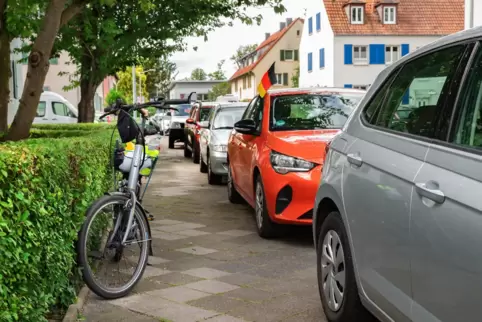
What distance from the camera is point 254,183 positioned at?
8008 millimetres

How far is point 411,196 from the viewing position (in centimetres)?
292

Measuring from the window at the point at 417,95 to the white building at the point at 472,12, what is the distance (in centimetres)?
1637

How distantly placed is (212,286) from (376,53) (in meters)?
45.8

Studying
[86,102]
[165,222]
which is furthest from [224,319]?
[86,102]

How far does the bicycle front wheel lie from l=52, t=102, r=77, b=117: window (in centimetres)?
2349

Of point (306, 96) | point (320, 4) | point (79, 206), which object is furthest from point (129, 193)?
point (320, 4)

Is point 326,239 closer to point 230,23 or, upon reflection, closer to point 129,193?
point 129,193

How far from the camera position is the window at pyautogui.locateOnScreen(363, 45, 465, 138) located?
10.0 ft

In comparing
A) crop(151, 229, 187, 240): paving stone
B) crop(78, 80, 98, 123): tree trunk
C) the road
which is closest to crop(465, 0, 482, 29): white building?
crop(78, 80, 98, 123): tree trunk

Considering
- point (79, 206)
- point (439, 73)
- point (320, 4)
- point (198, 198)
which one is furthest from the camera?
point (320, 4)

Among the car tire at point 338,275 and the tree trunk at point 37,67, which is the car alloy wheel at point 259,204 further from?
the car tire at point 338,275

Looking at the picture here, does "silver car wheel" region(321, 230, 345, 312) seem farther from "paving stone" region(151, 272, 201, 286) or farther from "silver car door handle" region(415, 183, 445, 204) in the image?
"paving stone" region(151, 272, 201, 286)

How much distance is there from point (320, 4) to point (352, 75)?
313 inches

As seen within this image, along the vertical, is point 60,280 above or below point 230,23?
below
